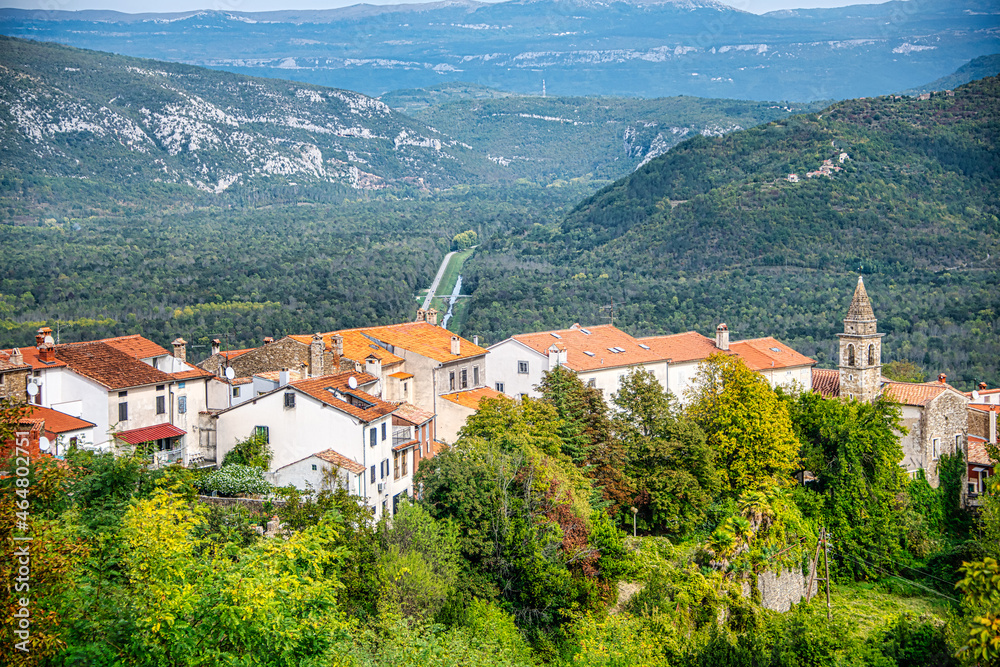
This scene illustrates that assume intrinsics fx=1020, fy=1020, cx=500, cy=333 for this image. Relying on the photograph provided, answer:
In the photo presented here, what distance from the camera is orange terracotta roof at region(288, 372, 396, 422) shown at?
3516 cm

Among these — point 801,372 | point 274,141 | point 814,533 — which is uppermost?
point 274,141

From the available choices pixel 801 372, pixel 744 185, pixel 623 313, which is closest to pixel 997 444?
pixel 801 372

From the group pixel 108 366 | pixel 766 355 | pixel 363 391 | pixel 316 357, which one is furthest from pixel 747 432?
pixel 108 366

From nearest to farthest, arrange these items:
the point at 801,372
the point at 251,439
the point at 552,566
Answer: the point at 552,566
the point at 251,439
the point at 801,372

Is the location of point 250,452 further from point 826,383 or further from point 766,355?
point 826,383

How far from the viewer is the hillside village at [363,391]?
1378 inches

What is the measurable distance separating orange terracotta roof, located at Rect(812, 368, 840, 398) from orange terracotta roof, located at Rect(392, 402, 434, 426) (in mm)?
24227

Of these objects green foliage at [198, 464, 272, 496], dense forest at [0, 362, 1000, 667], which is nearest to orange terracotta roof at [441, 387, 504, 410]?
dense forest at [0, 362, 1000, 667]

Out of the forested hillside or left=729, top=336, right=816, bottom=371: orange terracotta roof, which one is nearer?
left=729, top=336, right=816, bottom=371: orange terracotta roof

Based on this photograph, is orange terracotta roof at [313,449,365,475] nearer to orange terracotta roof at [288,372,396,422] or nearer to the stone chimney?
orange terracotta roof at [288,372,396,422]

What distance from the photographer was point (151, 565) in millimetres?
19453

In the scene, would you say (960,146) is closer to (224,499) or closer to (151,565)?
(224,499)

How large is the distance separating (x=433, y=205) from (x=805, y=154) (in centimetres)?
8260

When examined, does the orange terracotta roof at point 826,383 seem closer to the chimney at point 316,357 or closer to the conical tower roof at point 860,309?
the conical tower roof at point 860,309
